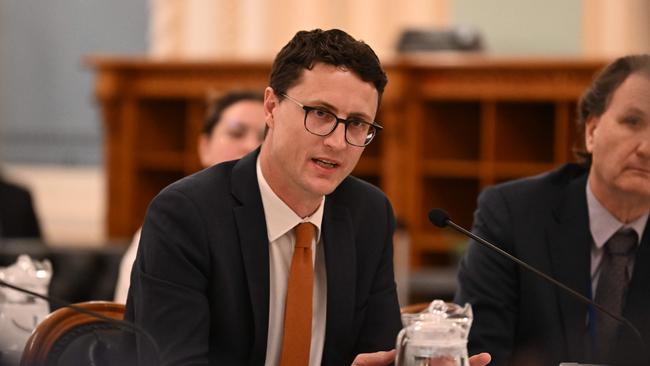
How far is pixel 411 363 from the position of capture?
183cm

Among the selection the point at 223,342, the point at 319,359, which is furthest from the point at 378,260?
the point at 223,342

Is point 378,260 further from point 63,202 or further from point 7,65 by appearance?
point 7,65

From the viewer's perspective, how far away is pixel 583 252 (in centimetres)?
271

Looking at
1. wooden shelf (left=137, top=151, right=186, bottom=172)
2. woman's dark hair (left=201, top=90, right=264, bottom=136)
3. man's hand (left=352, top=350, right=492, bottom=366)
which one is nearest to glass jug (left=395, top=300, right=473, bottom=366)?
man's hand (left=352, top=350, right=492, bottom=366)

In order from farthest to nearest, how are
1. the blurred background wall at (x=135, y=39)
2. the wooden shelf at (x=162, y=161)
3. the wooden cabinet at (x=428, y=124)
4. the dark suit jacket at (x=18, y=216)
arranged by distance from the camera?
the wooden shelf at (x=162, y=161) → the blurred background wall at (x=135, y=39) → the wooden cabinet at (x=428, y=124) → the dark suit jacket at (x=18, y=216)

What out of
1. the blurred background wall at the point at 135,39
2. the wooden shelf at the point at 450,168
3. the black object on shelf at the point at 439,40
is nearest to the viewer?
the wooden shelf at the point at 450,168

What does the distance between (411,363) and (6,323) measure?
995mm

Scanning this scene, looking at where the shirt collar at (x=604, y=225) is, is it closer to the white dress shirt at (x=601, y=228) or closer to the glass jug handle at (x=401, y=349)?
the white dress shirt at (x=601, y=228)

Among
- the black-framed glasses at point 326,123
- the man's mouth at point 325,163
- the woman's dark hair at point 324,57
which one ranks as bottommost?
the man's mouth at point 325,163

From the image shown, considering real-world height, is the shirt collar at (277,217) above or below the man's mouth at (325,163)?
below

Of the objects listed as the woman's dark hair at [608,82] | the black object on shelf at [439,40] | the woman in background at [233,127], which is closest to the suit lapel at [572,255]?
the woman's dark hair at [608,82]

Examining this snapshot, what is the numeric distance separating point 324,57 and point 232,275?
465 mm

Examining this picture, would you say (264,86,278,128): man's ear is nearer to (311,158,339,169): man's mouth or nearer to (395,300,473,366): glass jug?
(311,158,339,169): man's mouth

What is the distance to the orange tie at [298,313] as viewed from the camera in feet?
7.38
